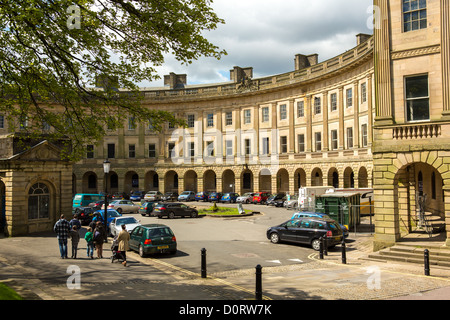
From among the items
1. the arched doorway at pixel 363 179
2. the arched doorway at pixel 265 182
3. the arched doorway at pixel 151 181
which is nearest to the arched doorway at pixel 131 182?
the arched doorway at pixel 151 181

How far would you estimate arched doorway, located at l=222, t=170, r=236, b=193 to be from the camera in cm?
5631

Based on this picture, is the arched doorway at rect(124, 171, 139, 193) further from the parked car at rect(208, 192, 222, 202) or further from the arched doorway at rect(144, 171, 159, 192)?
the parked car at rect(208, 192, 222, 202)

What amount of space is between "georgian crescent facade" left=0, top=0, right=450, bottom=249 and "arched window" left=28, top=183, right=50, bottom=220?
0.40 feet

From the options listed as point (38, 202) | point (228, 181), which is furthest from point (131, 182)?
point (38, 202)

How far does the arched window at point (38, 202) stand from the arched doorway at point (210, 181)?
114ft

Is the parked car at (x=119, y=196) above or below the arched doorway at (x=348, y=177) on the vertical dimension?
below

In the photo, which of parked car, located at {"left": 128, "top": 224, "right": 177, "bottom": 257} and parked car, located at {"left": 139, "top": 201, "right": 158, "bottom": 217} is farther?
parked car, located at {"left": 139, "top": 201, "right": 158, "bottom": 217}

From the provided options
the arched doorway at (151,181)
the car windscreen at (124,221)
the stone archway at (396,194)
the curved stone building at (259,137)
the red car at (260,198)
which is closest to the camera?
the stone archway at (396,194)

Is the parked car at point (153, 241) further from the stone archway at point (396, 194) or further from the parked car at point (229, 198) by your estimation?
the parked car at point (229, 198)

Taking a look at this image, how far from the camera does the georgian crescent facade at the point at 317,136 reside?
54.4 ft

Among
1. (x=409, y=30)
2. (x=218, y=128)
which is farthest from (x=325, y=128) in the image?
(x=409, y=30)

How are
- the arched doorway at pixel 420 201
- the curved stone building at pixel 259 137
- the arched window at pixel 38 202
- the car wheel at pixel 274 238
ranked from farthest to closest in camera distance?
the curved stone building at pixel 259 137 → the arched window at pixel 38 202 → the car wheel at pixel 274 238 → the arched doorway at pixel 420 201

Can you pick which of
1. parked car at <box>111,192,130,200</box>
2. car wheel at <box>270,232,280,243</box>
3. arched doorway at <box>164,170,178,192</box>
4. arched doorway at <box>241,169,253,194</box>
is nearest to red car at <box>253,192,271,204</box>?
arched doorway at <box>241,169,253,194</box>

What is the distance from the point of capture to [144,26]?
1133cm
